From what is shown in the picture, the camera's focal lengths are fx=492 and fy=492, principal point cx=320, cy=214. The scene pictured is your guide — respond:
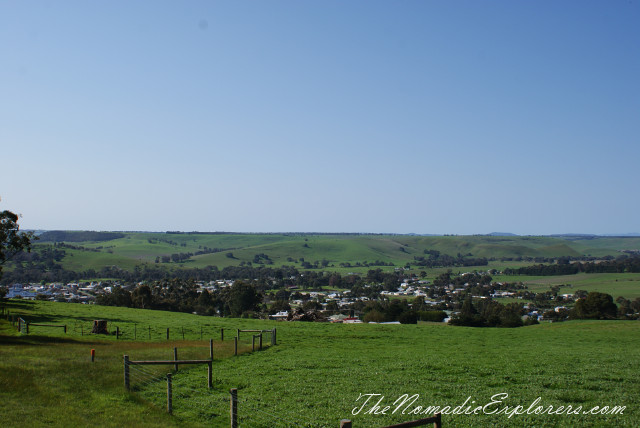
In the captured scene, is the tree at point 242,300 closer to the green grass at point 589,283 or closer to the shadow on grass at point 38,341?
the shadow on grass at point 38,341

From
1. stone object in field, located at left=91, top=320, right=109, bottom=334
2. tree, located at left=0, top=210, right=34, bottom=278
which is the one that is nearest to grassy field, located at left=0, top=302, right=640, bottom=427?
stone object in field, located at left=91, top=320, right=109, bottom=334

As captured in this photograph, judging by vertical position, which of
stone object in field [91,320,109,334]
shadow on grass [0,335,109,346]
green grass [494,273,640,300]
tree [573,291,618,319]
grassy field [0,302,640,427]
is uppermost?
grassy field [0,302,640,427]

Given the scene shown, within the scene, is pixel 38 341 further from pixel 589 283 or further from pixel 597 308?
pixel 589 283

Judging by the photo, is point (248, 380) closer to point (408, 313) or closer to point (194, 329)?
point (194, 329)

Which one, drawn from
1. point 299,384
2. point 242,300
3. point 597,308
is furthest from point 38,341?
point 597,308

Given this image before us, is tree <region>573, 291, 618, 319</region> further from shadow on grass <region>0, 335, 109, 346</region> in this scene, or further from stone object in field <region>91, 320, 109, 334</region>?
shadow on grass <region>0, 335, 109, 346</region>

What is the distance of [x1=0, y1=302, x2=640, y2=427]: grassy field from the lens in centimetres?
1558

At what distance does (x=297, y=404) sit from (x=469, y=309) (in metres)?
85.3

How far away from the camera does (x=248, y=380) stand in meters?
21.4

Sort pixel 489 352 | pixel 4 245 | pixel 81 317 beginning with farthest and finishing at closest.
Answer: pixel 4 245, pixel 81 317, pixel 489 352

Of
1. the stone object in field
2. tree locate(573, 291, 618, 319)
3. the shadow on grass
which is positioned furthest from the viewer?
Result: tree locate(573, 291, 618, 319)

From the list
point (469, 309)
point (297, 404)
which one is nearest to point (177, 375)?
point (297, 404)

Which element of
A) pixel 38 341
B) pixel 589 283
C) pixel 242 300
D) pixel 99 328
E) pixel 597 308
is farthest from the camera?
pixel 589 283

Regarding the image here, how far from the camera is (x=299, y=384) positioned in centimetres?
2052
